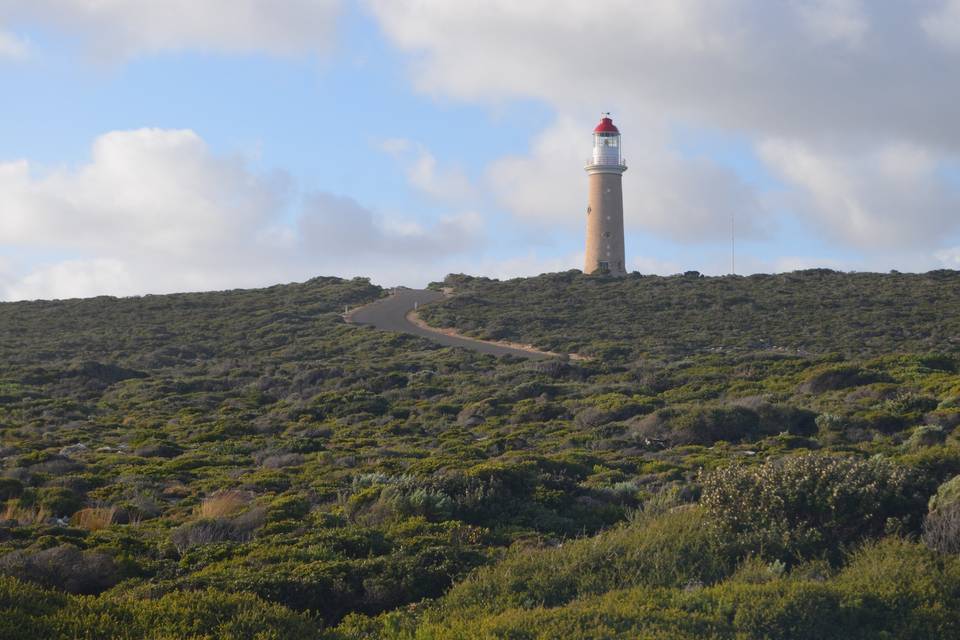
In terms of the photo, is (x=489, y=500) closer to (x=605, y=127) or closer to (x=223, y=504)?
(x=223, y=504)

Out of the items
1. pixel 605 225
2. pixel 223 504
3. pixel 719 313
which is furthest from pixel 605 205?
pixel 223 504

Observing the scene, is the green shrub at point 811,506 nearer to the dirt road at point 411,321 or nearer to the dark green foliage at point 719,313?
the dark green foliage at point 719,313

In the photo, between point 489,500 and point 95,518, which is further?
point 95,518

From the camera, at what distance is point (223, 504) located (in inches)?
437

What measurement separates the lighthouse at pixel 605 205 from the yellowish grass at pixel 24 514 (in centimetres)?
5173

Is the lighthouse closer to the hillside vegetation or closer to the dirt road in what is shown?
the dirt road

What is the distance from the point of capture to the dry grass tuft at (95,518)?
1037cm

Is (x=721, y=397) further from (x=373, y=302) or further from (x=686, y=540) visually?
(x=373, y=302)

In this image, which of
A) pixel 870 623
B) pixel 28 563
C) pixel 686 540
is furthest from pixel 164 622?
pixel 870 623

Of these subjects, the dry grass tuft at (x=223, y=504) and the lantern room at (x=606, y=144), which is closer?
the dry grass tuft at (x=223, y=504)

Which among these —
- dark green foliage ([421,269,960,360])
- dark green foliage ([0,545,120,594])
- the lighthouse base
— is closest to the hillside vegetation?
dark green foliage ([0,545,120,594])

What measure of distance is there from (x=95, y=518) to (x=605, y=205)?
52.1 metres

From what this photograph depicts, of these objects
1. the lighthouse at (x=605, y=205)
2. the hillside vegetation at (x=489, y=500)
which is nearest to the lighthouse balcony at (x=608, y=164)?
the lighthouse at (x=605, y=205)

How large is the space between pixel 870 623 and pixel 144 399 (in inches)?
957
